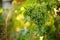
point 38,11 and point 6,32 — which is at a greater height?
point 38,11

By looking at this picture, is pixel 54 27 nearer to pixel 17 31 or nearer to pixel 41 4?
pixel 41 4

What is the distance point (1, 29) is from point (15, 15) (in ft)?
0.88

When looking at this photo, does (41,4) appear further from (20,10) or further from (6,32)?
(6,32)

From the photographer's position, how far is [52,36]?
214 cm

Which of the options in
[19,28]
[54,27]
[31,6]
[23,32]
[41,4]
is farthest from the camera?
[19,28]

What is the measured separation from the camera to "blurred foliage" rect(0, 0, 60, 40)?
6.01 feet

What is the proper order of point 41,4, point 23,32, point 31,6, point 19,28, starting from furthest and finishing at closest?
1. point 19,28
2. point 23,32
3. point 41,4
4. point 31,6

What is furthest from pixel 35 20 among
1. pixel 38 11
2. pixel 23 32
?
pixel 23 32

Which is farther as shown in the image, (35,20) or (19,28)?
(19,28)

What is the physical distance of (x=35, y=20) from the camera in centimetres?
183

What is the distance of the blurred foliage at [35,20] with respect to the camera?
72.1 inches

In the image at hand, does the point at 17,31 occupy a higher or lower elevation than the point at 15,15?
lower

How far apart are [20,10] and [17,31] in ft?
1.08

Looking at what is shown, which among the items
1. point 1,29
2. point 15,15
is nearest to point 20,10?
point 15,15
